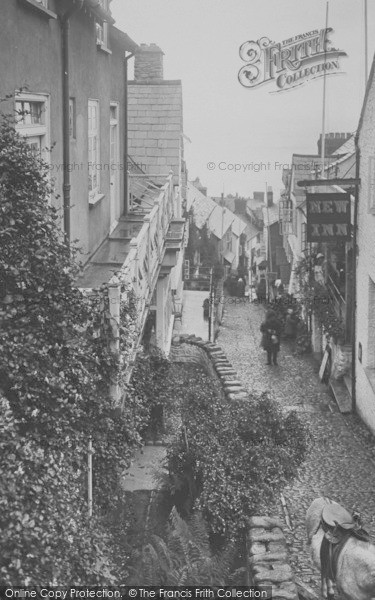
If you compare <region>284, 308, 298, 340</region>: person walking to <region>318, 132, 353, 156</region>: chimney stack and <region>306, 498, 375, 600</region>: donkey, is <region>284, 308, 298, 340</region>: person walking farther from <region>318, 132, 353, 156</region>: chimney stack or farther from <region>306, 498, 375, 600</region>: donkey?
<region>306, 498, 375, 600</region>: donkey

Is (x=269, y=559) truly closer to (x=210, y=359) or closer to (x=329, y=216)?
(x=210, y=359)

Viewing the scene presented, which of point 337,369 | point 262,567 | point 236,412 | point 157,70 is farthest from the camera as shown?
point 157,70

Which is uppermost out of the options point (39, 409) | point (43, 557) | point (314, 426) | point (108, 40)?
point (108, 40)

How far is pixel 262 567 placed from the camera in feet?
29.8

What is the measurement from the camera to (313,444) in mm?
15797

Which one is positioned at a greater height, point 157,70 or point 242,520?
point 157,70

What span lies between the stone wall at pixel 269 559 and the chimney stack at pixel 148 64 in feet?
74.0

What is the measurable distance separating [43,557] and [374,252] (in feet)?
44.9

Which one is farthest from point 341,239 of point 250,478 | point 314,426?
point 250,478

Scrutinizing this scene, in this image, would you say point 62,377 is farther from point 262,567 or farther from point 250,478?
point 250,478

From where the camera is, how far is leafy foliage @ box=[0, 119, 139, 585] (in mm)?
5684

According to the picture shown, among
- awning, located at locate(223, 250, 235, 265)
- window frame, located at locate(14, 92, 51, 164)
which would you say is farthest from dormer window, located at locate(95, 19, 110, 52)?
awning, located at locate(223, 250, 235, 265)

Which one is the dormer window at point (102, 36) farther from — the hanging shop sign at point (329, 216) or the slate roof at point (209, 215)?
the slate roof at point (209, 215)

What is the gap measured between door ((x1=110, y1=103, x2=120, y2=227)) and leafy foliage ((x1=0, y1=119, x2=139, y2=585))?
1039 centimetres
